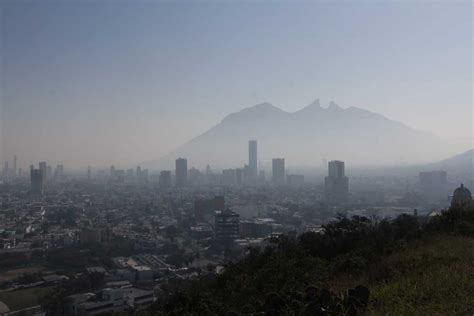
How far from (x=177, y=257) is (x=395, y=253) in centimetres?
1056

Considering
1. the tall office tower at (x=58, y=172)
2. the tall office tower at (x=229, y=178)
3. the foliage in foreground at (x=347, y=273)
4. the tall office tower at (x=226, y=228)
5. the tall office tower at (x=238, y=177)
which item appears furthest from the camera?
the tall office tower at (x=58, y=172)

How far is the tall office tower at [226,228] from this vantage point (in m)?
18.3

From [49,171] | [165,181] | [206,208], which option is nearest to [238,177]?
[165,181]

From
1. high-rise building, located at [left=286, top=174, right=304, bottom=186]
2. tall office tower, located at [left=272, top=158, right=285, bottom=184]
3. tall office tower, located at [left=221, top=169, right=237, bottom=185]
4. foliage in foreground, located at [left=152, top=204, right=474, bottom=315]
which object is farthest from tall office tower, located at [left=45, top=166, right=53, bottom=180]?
foliage in foreground, located at [left=152, top=204, right=474, bottom=315]

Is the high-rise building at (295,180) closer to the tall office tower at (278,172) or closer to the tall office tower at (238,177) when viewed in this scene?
the tall office tower at (278,172)

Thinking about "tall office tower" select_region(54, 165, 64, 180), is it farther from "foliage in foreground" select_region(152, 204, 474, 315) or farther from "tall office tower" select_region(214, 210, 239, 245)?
"foliage in foreground" select_region(152, 204, 474, 315)

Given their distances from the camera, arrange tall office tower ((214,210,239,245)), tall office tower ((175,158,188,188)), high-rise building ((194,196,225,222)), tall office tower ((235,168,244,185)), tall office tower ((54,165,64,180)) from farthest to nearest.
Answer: tall office tower ((54,165,64,180)) < tall office tower ((235,168,244,185)) < tall office tower ((175,158,188,188)) < high-rise building ((194,196,225,222)) < tall office tower ((214,210,239,245))

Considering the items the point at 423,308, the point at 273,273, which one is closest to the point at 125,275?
the point at 273,273

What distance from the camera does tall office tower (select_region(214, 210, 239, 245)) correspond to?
18.3 m

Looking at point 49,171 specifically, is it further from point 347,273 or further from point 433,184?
point 347,273

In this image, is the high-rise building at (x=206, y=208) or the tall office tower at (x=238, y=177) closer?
the high-rise building at (x=206, y=208)

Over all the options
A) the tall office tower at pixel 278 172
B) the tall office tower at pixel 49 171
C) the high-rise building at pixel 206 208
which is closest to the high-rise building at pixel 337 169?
the high-rise building at pixel 206 208

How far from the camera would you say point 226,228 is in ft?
61.2

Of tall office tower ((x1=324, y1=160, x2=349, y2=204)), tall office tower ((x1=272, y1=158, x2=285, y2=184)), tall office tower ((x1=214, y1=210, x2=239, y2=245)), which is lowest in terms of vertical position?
tall office tower ((x1=214, y1=210, x2=239, y2=245))
